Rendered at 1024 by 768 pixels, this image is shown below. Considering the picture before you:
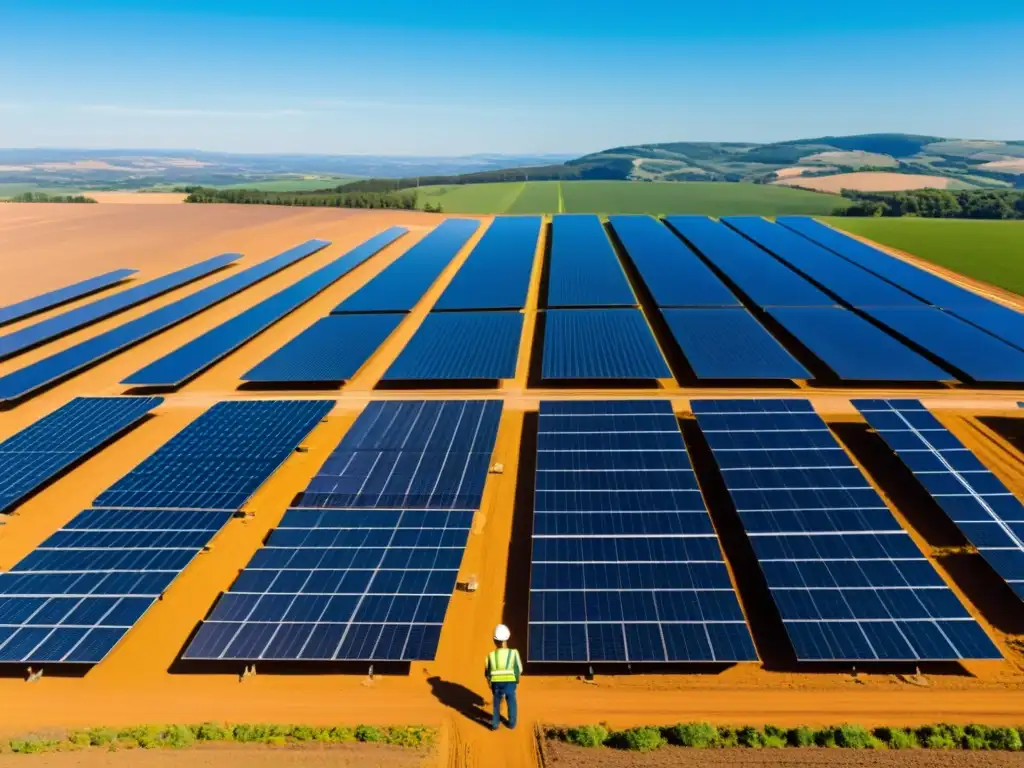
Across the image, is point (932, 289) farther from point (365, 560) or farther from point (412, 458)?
point (365, 560)

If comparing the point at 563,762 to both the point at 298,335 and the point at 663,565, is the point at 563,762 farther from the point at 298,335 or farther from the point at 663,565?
the point at 298,335

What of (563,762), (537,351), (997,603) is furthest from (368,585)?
(537,351)

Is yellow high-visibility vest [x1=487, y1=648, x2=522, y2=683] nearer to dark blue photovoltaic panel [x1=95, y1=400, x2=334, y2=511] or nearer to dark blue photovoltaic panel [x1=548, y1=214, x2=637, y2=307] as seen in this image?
dark blue photovoltaic panel [x1=95, y1=400, x2=334, y2=511]

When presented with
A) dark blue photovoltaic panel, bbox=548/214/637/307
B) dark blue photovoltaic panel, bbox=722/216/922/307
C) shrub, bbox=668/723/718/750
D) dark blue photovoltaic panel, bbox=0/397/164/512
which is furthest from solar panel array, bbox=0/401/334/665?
dark blue photovoltaic panel, bbox=722/216/922/307

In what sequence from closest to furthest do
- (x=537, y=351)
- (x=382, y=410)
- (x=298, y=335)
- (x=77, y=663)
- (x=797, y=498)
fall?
(x=77, y=663), (x=797, y=498), (x=382, y=410), (x=537, y=351), (x=298, y=335)

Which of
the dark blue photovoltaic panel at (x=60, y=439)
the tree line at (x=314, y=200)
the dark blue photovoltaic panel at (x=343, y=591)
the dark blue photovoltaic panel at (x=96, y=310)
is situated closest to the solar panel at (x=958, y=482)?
the dark blue photovoltaic panel at (x=343, y=591)

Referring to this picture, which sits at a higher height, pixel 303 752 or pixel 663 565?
pixel 663 565

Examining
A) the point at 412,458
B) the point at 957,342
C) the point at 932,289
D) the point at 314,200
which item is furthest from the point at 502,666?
the point at 314,200

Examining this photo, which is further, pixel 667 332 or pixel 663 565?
pixel 667 332
